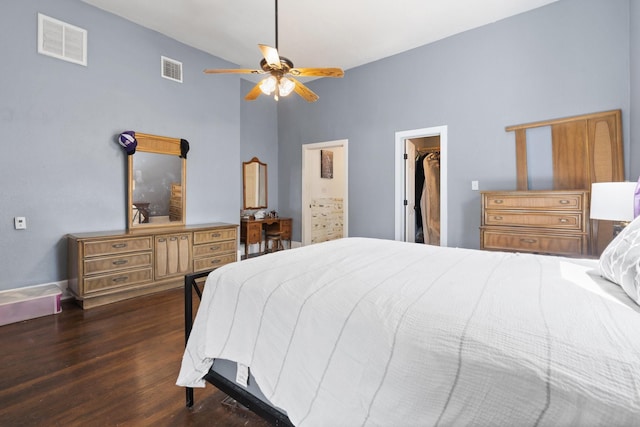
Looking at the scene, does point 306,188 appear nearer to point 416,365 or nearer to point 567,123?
point 567,123

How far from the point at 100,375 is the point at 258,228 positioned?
133 inches

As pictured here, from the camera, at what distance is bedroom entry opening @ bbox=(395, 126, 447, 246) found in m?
3.90

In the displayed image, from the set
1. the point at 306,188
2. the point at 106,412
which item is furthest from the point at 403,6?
the point at 106,412

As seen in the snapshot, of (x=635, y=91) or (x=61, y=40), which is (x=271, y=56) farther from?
(x=635, y=91)

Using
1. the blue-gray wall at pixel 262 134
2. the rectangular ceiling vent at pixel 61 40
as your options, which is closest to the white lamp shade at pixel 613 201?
the blue-gray wall at pixel 262 134

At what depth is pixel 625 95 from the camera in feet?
9.23

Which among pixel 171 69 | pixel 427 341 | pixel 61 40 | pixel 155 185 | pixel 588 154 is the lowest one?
pixel 427 341

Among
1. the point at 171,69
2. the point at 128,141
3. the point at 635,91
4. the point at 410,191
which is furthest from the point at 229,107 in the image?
the point at 635,91

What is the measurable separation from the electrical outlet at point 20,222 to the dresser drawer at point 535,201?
4557 millimetres

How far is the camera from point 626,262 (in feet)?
3.26

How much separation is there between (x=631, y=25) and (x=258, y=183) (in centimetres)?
491

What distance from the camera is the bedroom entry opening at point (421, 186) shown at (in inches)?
154

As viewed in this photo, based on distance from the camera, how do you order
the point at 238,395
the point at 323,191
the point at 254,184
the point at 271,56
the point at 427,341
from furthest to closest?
the point at 323,191
the point at 254,184
the point at 271,56
the point at 238,395
the point at 427,341

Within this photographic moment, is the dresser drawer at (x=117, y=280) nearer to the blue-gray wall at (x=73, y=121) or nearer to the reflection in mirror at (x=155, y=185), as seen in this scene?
the blue-gray wall at (x=73, y=121)
